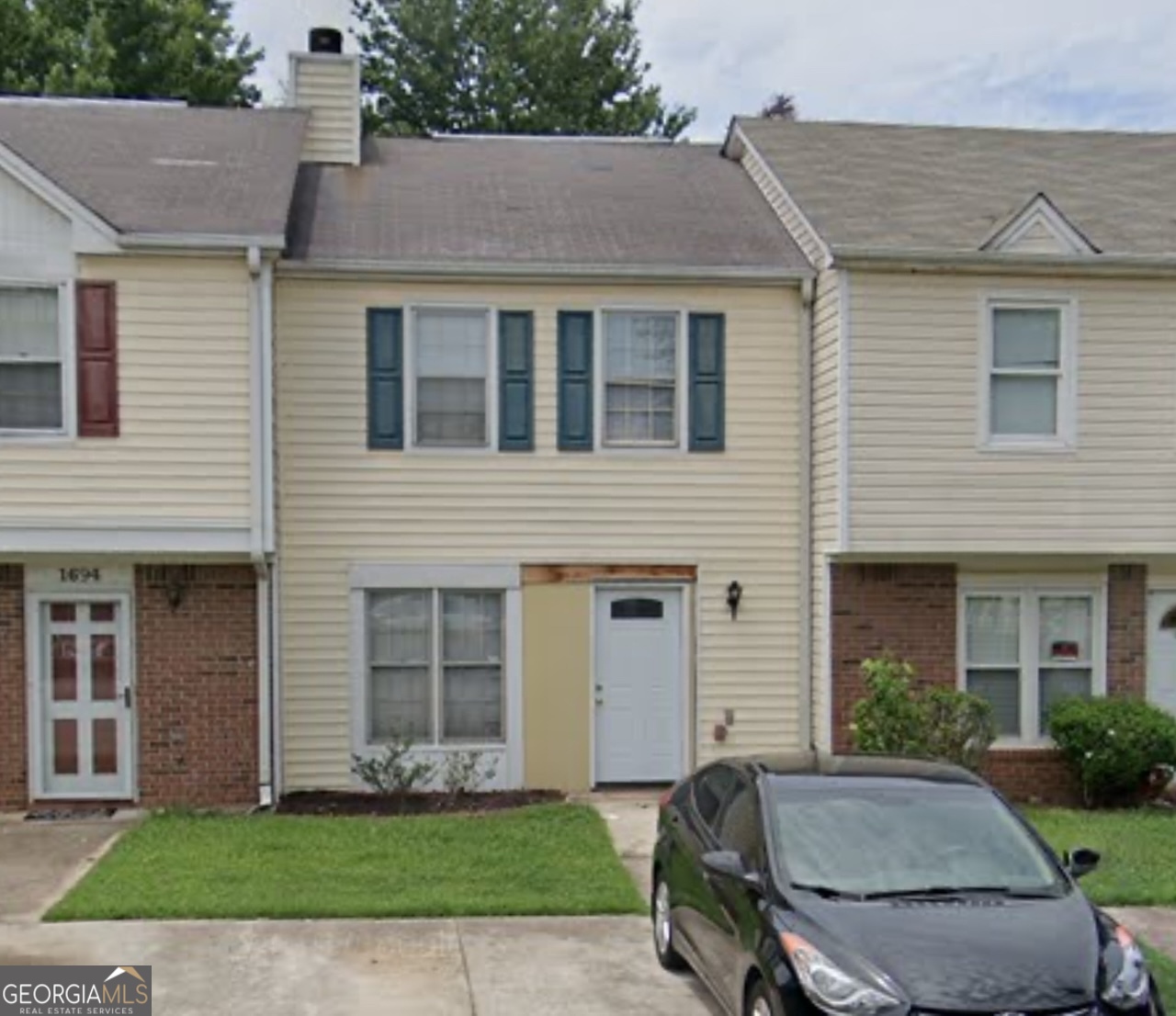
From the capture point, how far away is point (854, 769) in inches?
282

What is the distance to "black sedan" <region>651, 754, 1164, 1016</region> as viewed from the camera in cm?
537

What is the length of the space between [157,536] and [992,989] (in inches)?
354

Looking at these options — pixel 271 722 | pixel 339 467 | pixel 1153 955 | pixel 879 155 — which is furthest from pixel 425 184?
pixel 1153 955

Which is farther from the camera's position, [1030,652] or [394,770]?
[1030,652]

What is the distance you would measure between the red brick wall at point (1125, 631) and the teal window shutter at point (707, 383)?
4.42 metres

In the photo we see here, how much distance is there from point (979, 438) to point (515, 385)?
4.73m

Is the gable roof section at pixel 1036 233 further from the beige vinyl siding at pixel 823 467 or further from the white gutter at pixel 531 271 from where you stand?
the white gutter at pixel 531 271

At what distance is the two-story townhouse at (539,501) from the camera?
43.0 feet

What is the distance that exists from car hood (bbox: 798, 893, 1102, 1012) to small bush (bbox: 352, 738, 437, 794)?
7.78 m

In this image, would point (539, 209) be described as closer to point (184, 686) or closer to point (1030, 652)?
point (184, 686)

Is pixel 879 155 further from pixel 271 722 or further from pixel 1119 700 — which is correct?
pixel 271 722

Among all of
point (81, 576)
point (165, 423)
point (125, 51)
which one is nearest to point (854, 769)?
point (165, 423)

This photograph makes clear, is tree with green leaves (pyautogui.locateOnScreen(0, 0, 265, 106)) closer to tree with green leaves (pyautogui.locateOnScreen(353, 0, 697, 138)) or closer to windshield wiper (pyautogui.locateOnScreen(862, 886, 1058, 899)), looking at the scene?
tree with green leaves (pyautogui.locateOnScreen(353, 0, 697, 138))

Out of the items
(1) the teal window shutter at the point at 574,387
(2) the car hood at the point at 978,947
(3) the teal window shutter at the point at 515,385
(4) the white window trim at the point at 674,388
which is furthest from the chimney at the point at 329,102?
(2) the car hood at the point at 978,947
